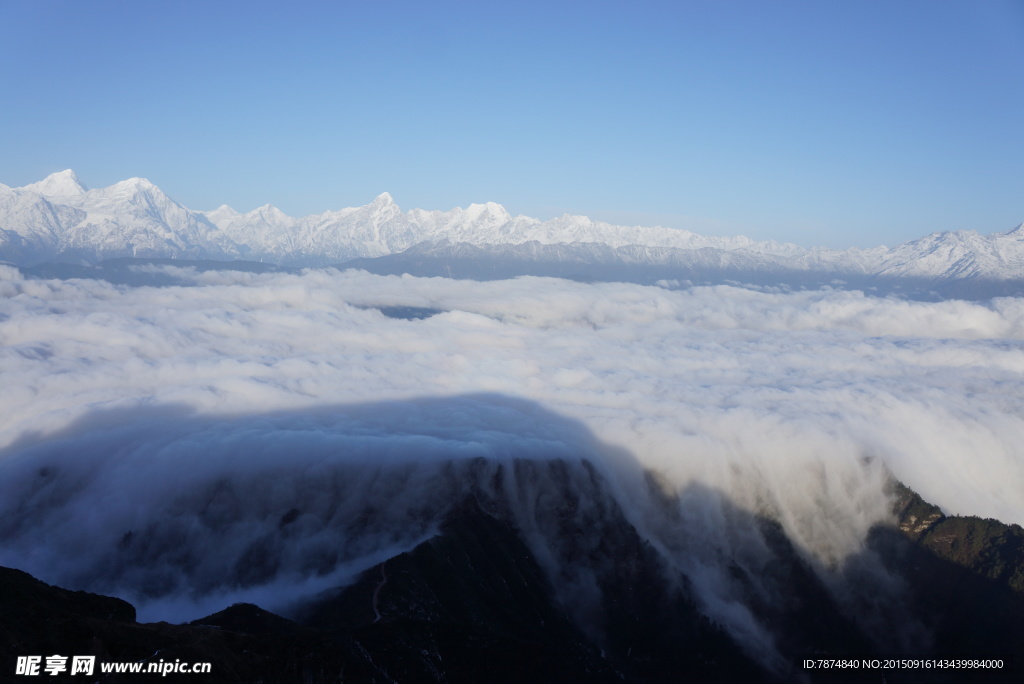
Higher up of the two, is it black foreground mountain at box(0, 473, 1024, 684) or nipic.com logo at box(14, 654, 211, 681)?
nipic.com logo at box(14, 654, 211, 681)

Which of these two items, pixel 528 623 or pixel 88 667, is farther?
pixel 528 623

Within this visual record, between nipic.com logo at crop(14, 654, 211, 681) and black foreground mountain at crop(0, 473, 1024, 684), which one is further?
black foreground mountain at crop(0, 473, 1024, 684)

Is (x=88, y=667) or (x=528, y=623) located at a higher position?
(x=88, y=667)

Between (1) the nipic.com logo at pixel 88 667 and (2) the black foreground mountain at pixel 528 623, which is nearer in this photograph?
(1) the nipic.com logo at pixel 88 667

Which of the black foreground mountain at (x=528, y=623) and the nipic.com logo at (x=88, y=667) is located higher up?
the nipic.com logo at (x=88, y=667)

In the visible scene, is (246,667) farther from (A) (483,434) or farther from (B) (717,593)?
(B) (717,593)
